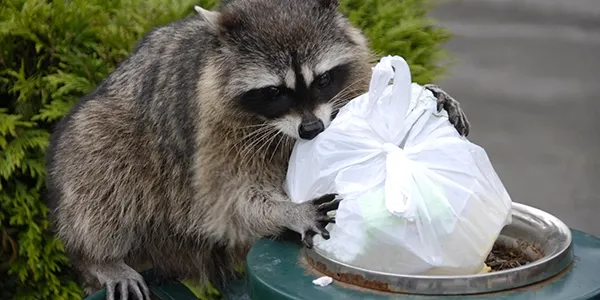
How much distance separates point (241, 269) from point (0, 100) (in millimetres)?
1117

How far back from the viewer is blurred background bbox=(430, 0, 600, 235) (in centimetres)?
643

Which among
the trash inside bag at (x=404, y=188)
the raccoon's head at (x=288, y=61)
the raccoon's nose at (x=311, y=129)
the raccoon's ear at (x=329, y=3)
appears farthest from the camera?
the raccoon's ear at (x=329, y=3)

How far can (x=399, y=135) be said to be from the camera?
192 centimetres

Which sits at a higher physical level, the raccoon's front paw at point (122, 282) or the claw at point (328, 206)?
the claw at point (328, 206)

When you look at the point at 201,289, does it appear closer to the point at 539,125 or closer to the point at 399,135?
the point at 399,135

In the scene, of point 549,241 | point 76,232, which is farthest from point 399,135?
point 76,232

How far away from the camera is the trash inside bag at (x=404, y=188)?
1710 millimetres

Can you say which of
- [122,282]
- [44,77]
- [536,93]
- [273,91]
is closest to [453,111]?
[273,91]

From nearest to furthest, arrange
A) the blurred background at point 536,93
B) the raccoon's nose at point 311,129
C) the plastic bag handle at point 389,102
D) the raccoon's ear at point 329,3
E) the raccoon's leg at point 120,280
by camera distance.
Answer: the plastic bag handle at point 389,102, the raccoon's nose at point 311,129, the raccoon's ear at point 329,3, the raccoon's leg at point 120,280, the blurred background at point 536,93

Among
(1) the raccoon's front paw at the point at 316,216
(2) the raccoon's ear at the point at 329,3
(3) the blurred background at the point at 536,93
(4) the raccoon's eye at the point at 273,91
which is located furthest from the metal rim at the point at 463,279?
(3) the blurred background at the point at 536,93

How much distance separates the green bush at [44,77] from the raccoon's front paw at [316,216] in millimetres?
1163

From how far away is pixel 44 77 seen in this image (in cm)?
310

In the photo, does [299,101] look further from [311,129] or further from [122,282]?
[122,282]

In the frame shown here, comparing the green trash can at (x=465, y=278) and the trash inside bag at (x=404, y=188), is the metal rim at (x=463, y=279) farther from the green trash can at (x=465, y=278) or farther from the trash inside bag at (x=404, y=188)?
the trash inside bag at (x=404, y=188)
